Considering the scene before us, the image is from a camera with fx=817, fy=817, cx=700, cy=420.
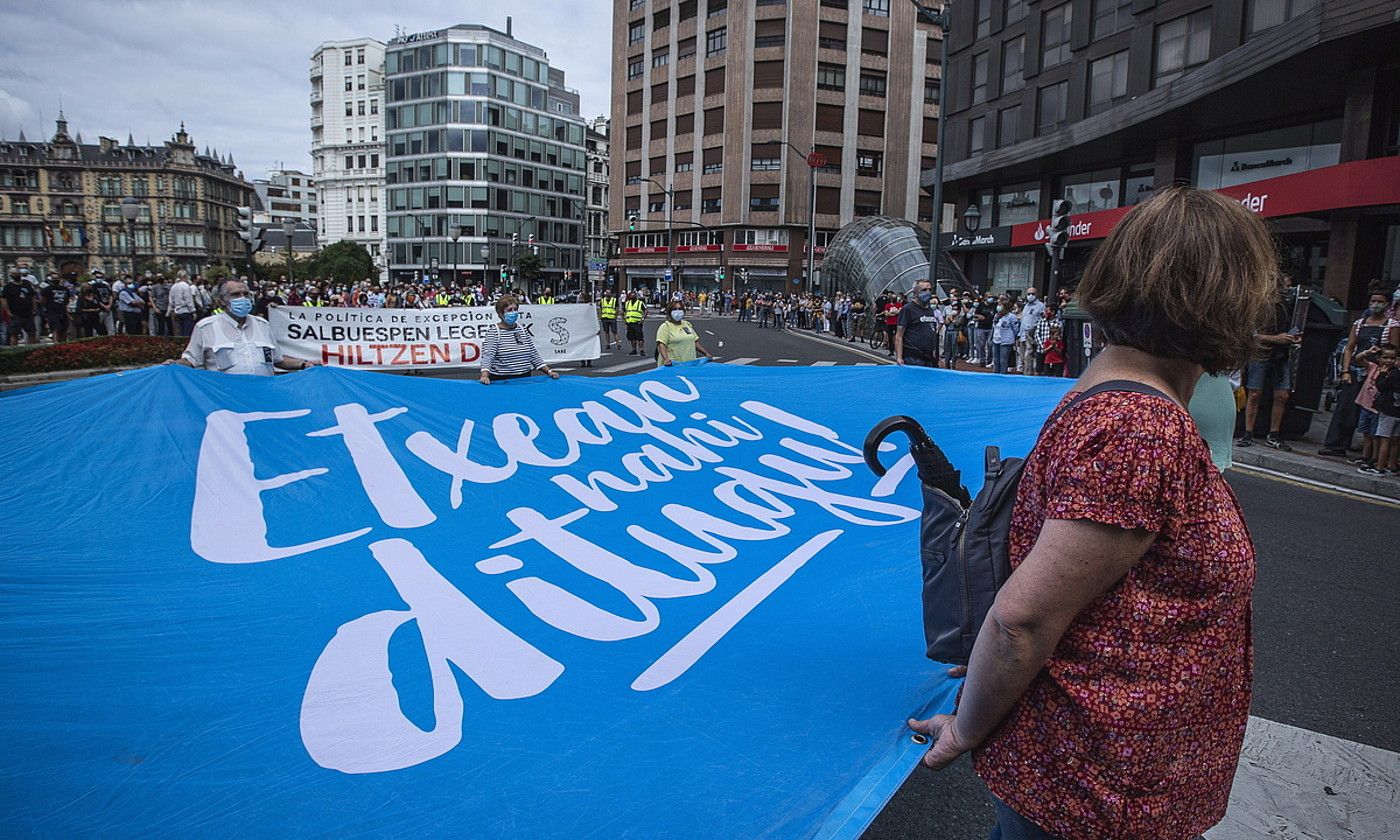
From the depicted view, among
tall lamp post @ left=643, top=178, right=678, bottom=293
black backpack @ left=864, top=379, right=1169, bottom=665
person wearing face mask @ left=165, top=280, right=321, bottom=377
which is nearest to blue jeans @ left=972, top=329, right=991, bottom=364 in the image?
person wearing face mask @ left=165, top=280, right=321, bottom=377

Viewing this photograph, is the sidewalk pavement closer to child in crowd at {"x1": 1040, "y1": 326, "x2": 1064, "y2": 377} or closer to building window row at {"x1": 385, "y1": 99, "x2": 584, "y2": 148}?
child in crowd at {"x1": 1040, "y1": 326, "x2": 1064, "y2": 377}

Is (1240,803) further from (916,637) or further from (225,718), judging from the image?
(225,718)

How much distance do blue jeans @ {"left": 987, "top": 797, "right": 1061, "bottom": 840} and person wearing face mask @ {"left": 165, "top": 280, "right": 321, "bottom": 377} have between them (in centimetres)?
732

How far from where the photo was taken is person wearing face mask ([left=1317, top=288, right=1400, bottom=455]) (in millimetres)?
9516

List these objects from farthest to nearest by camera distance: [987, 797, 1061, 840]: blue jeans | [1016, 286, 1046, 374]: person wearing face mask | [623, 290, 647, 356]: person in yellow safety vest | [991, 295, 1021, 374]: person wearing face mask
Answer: [623, 290, 647, 356]: person in yellow safety vest, [991, 295, 1021, 374]: person wearing face mask, [1016, 286, 1046, 374]: person wearing face mask, [987, 797, 1061, 840]: blue jeans

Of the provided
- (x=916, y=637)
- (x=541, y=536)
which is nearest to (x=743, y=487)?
(x=541, y=536)

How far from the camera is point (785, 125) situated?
6875 cm

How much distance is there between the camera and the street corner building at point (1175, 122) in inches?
756

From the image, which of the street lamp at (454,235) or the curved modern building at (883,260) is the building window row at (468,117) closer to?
the street lamp at (454,235)

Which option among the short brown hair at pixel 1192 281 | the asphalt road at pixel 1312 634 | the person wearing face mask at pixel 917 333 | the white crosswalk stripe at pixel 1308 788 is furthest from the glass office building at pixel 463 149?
the short brown hair at pixel 1192 281

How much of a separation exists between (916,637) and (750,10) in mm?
74657

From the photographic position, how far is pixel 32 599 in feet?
9.05

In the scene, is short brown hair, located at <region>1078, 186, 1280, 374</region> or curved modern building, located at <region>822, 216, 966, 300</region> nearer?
short brown hair, located at <region>1078, 186, 1280, 374</region>

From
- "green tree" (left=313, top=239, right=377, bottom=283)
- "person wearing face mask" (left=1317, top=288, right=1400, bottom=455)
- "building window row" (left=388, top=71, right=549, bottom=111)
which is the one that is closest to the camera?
"person wearing face mask" (left=1317, top=288, right=1400, bottom=455)
